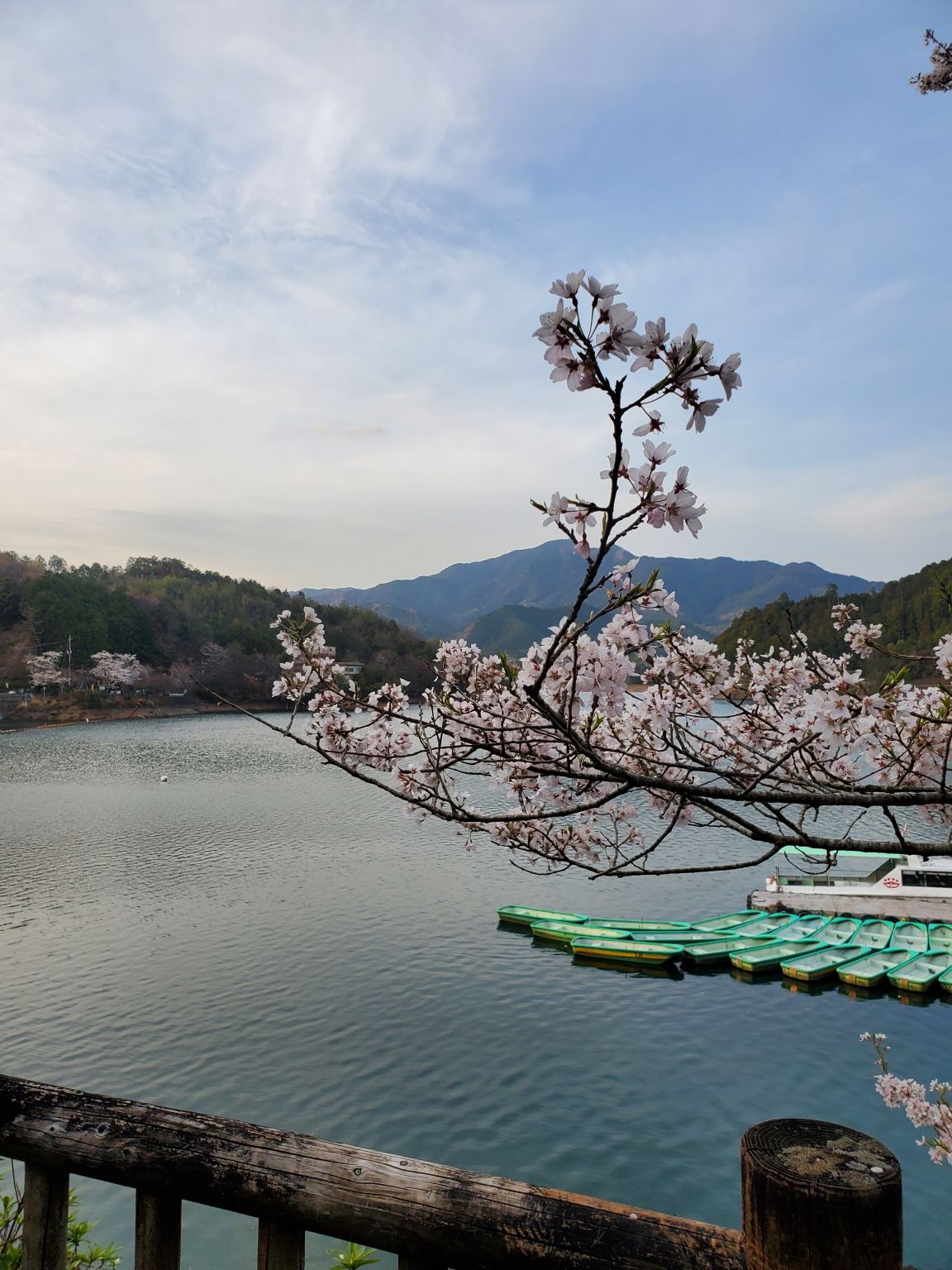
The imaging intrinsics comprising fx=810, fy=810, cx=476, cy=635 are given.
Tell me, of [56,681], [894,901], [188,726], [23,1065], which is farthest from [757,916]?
[56,681]

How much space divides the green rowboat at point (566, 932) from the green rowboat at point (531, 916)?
168 millimetres

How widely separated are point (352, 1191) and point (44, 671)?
80.5 meters

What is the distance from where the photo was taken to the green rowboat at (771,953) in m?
16.2

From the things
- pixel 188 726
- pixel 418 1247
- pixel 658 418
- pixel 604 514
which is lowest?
pixel 188 726

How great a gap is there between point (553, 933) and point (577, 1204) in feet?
57.3

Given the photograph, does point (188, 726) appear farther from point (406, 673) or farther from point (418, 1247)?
point (418, 1247)

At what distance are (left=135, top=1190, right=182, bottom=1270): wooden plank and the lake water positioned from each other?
9.33m

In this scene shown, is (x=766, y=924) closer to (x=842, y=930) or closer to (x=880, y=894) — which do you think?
(x=842, y=930)

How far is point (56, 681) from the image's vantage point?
238 feet

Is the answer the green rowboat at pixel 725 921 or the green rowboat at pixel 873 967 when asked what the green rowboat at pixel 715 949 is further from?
the green rowboat at pixel 873 967

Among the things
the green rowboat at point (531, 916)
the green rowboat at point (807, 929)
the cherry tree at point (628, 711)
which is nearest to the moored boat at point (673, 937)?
the green rowboat at point (531, 916)

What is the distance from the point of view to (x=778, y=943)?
669 inches

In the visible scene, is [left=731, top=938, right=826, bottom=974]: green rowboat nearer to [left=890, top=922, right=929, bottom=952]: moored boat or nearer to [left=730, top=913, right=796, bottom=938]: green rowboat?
[left=730, top=913, right=796, bottom=938]: green rowboat

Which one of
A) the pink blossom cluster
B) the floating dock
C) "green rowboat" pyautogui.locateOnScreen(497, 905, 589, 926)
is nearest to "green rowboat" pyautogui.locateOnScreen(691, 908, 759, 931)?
the floating dock
